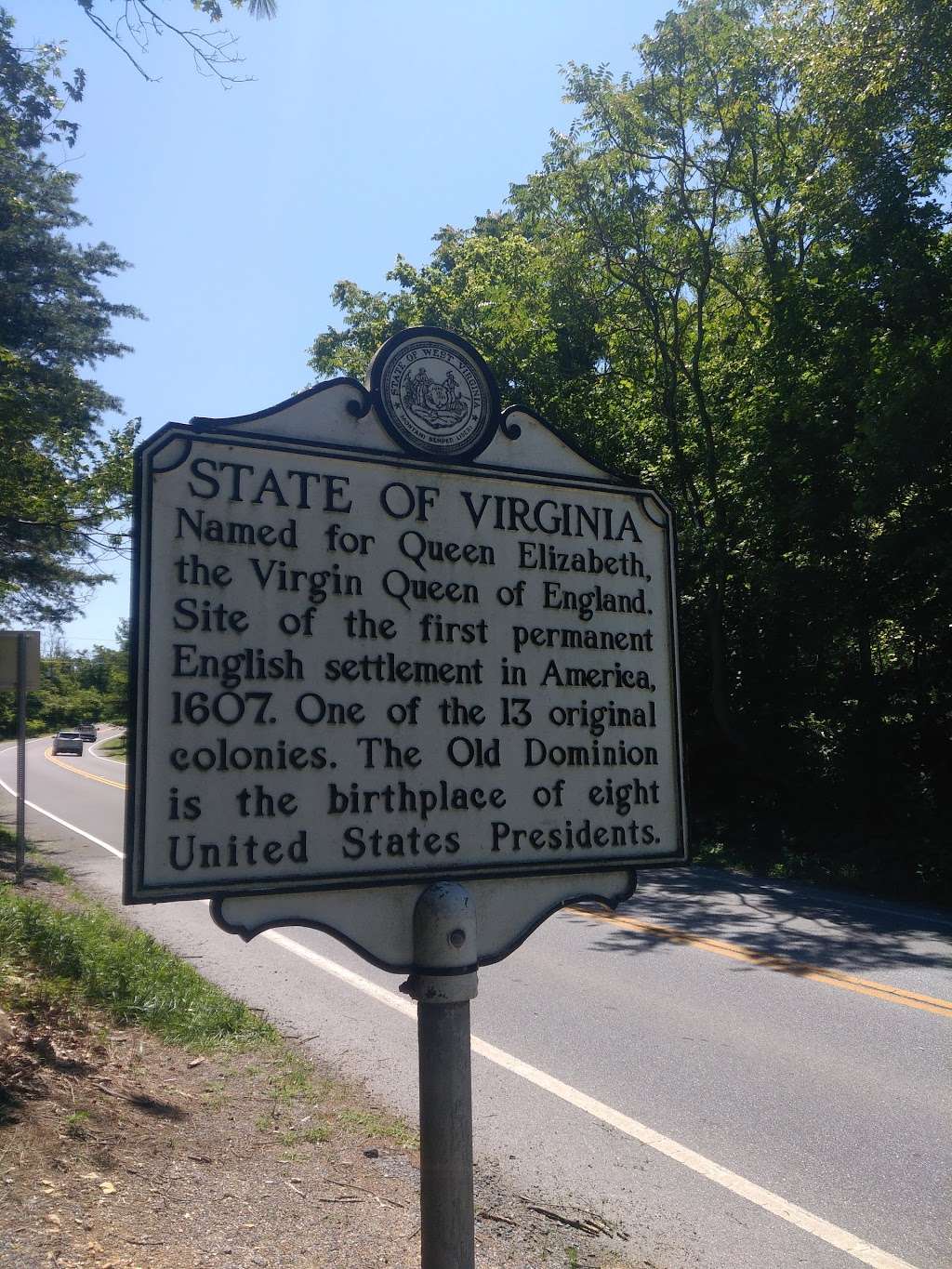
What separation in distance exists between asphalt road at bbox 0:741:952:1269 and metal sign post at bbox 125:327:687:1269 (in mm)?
2099

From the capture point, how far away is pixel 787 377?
14.4 m

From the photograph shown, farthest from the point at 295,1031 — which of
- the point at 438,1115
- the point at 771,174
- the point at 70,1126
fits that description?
the point at 771,174

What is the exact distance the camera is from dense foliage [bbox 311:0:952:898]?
43.4ft

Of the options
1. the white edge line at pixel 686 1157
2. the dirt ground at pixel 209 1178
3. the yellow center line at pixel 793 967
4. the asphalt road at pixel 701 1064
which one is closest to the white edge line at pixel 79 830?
the asphalt road at pixel 701 1064

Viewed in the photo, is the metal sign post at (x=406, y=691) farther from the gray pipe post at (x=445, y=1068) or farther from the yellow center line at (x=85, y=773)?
the yellow center line at (x=85, y=773)

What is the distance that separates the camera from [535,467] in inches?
107

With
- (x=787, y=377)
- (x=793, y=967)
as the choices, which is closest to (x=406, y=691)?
(x=793, y=967)

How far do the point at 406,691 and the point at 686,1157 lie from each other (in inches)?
128

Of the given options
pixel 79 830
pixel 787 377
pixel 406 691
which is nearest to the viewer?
pixel 406 691

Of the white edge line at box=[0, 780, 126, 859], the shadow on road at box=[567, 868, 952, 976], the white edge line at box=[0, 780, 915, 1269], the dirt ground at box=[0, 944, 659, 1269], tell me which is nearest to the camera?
the dirt ground at box=[0, 944, 659, 1269]

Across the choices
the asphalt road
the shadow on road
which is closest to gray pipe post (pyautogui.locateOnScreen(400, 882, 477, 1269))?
the asphalt road

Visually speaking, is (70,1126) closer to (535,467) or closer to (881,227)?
(535,467)

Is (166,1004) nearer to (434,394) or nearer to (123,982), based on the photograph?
(123,982)

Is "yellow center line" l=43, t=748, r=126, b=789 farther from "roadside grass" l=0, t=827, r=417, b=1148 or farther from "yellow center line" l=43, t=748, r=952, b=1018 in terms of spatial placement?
"roadside grass" l=0, t=827, r=417, b=1148
